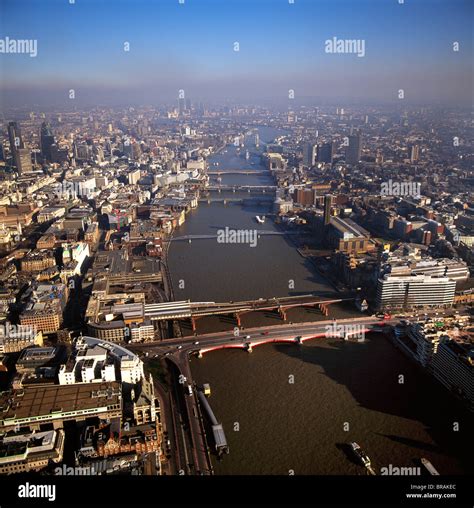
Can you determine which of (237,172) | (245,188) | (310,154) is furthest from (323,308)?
(310,154)

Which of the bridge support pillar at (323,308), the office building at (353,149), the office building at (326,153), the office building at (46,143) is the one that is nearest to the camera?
the bridge support pillar at (323,308)

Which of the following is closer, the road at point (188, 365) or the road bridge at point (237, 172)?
the road at point (188, 365)

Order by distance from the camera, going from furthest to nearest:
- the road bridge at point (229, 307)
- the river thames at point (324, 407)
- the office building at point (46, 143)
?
the office building at point (46, 143) < the road bridge at point (229, 307) < the river thames at point (324, 407)

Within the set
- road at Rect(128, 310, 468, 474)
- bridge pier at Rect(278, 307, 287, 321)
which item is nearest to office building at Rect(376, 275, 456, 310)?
road at Rect(128, 310, 468, 474)

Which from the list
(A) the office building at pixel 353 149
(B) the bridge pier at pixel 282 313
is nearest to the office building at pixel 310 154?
(A) the office building at pixel 353 149

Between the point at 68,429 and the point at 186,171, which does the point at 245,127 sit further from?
the point at 68,429

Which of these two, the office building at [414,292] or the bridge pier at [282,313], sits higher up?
the office building at [414,292]

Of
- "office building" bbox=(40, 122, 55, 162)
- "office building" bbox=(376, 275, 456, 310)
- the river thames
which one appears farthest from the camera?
"office building" bbox=(40, 122, 55, 162)

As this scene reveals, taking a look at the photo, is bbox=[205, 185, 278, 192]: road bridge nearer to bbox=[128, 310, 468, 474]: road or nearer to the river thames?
the river thames

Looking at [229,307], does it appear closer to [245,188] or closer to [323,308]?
[323,308]

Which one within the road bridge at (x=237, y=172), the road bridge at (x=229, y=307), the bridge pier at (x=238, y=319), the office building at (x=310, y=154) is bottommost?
the bridge pier at (x=238, y=319)

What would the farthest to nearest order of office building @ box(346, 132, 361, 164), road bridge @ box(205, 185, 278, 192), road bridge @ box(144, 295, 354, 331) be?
office building @ box(346, 132, 361, 164), road bridge @ box(205, 185, 278, 192), road bridge @ box(144, 295, 354, 331)

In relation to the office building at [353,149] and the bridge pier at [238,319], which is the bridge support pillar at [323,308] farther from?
the office building at [353,149]
